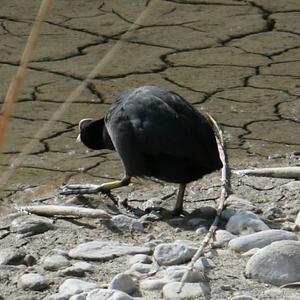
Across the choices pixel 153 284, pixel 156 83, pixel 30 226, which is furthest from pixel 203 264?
pixel 156 83

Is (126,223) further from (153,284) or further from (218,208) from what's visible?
(153,284)

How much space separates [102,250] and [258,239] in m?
0.52

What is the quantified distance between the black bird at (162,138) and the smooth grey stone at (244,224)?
218mm

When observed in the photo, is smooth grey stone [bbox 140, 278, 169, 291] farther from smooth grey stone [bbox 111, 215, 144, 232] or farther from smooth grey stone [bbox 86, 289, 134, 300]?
smooth grey stone [bbox 111, 215, 144, 232]

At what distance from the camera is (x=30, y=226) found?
404 cm

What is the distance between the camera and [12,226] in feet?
13.5

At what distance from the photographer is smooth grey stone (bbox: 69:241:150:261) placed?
3.72 metres

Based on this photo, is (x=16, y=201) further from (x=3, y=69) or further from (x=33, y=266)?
(x=3, y=69)

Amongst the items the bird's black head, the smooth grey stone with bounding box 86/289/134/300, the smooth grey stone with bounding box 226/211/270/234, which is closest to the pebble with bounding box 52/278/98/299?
the smooth grey stone with bounding box 86/289/134/300

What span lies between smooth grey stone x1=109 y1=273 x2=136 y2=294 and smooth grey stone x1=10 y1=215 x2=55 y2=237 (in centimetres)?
72

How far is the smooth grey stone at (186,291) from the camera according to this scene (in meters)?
3.28

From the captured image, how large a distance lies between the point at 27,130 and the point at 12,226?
180cm

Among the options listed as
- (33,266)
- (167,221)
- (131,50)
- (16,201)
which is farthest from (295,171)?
(131,50)

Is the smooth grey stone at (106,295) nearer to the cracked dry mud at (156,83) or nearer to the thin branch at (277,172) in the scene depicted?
the cracked dry mud at (156,83)
